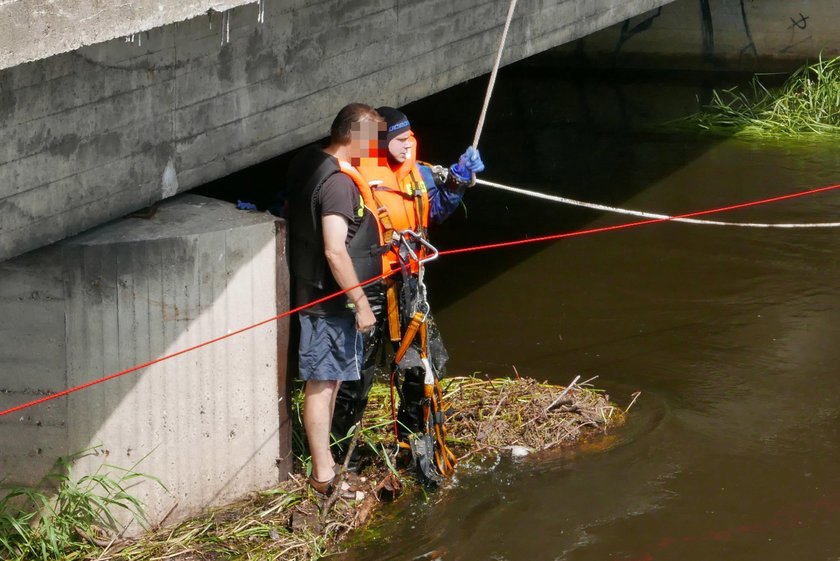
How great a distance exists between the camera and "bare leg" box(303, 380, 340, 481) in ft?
16.6

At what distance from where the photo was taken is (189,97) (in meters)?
4.83

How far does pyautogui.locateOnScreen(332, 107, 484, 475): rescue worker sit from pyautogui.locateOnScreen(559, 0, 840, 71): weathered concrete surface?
10405 millimetres

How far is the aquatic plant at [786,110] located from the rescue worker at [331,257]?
337 inches

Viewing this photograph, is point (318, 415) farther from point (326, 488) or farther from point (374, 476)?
point (374, 476)

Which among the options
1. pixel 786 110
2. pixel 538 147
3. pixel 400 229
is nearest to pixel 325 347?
pixel 400 229

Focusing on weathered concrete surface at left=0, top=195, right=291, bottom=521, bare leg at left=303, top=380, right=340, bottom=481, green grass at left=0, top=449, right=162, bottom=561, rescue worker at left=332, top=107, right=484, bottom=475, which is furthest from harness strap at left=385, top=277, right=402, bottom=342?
green grass at left=0, top=449, right=162, bottom=561

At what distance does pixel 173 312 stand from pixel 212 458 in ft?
2.36

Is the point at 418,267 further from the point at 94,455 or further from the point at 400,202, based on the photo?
the point at 94,455

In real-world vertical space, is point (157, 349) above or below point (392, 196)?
below

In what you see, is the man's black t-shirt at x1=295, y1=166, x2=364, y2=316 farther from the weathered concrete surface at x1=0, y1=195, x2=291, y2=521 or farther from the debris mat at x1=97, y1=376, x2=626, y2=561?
the debris mat at x1=97, y1=376, x2=626, y2=561

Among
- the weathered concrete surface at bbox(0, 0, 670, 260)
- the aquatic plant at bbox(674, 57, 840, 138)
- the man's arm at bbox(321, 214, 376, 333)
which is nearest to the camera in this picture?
the weathered concrete surface at bbox(0, 0, 670, 260)

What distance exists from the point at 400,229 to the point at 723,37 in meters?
11.1

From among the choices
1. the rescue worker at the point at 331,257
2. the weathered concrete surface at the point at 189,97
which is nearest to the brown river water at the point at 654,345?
the rescue worker at the point at 331,257

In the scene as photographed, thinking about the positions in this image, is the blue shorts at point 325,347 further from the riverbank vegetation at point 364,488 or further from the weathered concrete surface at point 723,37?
the weathered concrete surface at point 723,37
